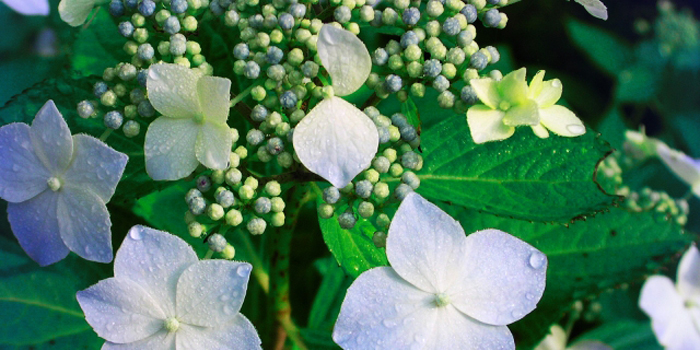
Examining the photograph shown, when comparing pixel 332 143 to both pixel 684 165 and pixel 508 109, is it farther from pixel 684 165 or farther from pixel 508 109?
pixel 684 165

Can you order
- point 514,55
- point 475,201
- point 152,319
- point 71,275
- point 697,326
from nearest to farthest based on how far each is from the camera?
point 152,319 → point 475,201 → point 71,275 → point 697,326 → point 514,55

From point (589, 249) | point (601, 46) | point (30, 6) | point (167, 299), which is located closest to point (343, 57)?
point (167, 299)

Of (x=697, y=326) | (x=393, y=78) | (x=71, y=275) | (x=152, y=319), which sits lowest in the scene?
(x=697, y=326)

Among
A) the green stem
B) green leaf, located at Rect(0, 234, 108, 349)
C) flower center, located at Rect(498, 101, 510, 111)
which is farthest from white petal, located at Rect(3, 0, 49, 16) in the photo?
flower center, located at Rect(498, 101, 510, 111)

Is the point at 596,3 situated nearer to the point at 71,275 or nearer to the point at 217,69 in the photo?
the point at 217,69

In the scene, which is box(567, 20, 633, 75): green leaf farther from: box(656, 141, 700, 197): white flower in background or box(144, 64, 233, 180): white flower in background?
box(144, 64, 233, 180): white flower in background

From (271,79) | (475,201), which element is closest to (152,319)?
(271,79)

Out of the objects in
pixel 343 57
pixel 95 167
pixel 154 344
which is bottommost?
pixel 154 344
